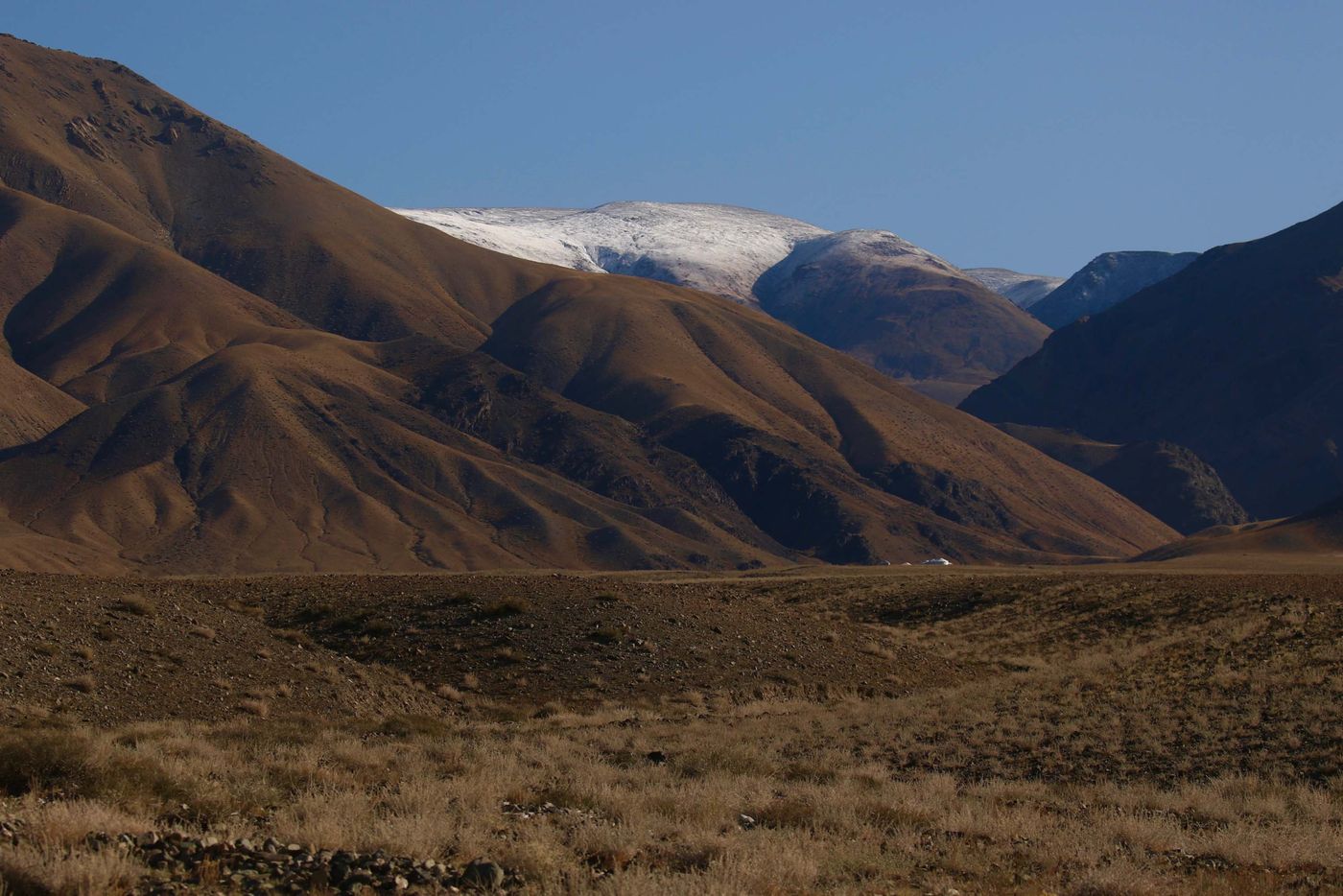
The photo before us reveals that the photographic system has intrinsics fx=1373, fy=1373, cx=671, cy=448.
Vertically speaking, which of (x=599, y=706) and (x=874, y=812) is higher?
(x=874, y=812)

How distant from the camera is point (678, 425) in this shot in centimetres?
19575

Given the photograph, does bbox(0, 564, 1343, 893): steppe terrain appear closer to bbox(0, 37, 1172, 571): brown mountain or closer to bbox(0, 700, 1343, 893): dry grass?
bbox(0, 700, 1343, 893): dry grass

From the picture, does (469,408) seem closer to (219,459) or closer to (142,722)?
(219,459)

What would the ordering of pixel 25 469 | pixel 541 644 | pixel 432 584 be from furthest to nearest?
pixel 25 469
pixel 432 584
pixel 541 644

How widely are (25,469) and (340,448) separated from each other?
108 ft

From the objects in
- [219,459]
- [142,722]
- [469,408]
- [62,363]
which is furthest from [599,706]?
[62,363]

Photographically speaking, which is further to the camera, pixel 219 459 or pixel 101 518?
pixel 219 459

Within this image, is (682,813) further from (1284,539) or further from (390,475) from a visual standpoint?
(390,475)

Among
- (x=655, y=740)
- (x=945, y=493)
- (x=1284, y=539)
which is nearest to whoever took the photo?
(x=655, y=740)

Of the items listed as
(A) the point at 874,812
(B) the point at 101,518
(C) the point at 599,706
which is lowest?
(B) the point at 101,518

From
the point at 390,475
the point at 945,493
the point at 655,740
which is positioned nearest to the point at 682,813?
the point at 655,740

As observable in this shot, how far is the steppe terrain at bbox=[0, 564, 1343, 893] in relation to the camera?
11.8m

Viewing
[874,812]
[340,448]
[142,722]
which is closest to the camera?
[874,812]

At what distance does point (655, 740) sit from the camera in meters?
23.2
